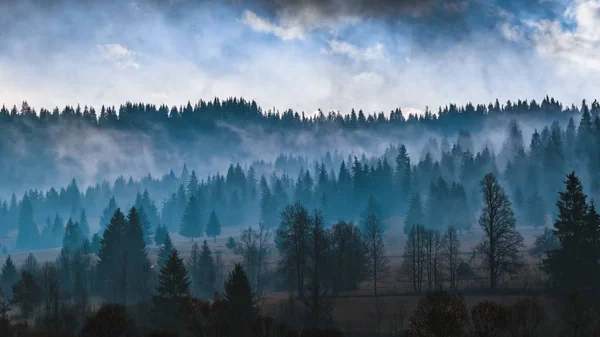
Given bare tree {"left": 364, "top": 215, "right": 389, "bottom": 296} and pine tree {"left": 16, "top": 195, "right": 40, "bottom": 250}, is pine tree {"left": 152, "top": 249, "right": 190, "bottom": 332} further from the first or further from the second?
pine tree {"left": 16, "top": 195, "right": 40, "bottom": 250}

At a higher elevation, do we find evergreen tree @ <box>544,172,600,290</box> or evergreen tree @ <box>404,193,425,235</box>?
evergreen tree @ <box>404,193,425,235</box>

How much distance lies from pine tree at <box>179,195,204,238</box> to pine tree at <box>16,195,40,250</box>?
6197cm

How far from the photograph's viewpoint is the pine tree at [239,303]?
50.2 meters

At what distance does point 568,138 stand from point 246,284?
570ft

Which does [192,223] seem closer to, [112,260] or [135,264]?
[112,260]

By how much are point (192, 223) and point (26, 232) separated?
67963 millimetres

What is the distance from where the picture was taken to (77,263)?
106438mm

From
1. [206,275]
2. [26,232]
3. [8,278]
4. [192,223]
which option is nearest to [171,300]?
[206,275]

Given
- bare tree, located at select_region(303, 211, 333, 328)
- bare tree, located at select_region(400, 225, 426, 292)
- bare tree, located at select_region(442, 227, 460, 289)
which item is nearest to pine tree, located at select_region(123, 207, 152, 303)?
bare tree, located at select_region(303, 211, 333, 328)

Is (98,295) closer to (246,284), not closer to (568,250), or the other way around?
(246,284)

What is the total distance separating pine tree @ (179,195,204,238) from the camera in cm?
16138

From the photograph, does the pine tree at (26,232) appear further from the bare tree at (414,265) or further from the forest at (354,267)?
the bare tree at (414,265)

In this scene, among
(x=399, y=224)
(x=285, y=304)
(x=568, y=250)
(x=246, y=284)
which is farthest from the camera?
(x=399, y=224)

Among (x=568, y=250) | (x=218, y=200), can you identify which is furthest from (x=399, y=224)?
(x=568, y=250)
